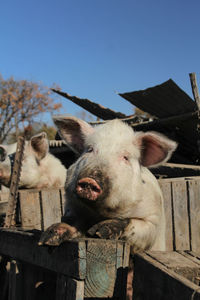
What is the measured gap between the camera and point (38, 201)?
459 centimetres

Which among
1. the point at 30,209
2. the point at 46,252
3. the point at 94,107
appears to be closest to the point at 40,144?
the point at 94,107

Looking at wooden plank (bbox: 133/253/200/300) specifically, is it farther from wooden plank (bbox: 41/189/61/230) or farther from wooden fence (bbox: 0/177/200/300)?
wooden plank (bbox: 41/189/61/230)

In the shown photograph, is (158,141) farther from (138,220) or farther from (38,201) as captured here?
(38,201)

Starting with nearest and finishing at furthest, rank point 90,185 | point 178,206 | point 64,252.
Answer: point 64,252 < point 90,185 < point 178,206

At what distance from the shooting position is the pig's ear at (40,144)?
6.73 m

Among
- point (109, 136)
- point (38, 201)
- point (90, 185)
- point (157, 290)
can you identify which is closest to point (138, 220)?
point (90, 185)

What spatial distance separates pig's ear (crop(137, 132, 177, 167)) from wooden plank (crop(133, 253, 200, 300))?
165 centimetres

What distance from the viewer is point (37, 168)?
6.87 meters

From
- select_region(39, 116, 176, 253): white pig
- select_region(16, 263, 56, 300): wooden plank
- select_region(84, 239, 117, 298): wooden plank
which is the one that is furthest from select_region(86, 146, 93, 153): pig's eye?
select_region(84, 239, 117, 298): wooden plank

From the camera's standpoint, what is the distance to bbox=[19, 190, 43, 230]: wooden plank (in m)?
4.48

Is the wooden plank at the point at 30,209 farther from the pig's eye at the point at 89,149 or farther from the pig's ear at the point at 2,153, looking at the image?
the pig's ear at the point at 2,153

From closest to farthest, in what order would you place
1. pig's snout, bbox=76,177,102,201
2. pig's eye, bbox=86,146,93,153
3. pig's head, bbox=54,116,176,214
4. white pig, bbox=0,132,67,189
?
pig's snout, bbox=76,177,102,201, pig's head, bbox=54,116,176,214, pig's eye, bbox=86,146,93,153, white pig, bbox=0,132,67,189

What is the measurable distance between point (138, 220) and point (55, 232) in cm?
88

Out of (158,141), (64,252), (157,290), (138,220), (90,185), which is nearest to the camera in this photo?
(157,290)
